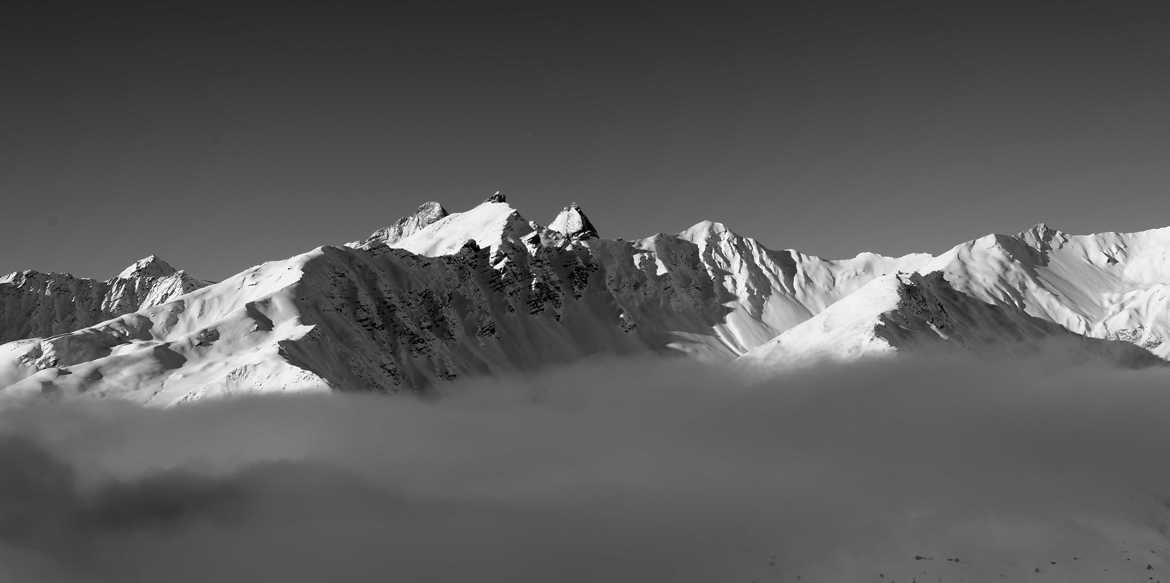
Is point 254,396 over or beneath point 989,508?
over

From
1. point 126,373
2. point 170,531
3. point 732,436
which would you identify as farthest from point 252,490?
point 732,436

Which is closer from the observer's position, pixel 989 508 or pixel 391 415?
pixel 989 508

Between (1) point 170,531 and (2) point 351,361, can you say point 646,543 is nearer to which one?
(1) point 170,531

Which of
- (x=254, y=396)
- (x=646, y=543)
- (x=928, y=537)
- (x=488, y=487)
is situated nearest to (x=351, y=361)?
(x=254, y=396)

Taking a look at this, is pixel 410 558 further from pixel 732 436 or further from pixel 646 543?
pixel 732 436

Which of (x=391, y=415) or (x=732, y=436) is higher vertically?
(x=391, y=415)

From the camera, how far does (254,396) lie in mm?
149000

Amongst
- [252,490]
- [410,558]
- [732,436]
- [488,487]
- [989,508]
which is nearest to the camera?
[410,558]

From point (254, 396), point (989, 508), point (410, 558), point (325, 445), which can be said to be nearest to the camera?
point (410, 558)

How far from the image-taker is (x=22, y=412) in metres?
136

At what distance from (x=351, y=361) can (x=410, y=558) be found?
116393 mm

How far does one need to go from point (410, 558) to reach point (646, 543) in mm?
26656

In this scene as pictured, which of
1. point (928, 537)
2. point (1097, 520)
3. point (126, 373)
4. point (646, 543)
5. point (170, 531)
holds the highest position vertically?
point (126, 373)

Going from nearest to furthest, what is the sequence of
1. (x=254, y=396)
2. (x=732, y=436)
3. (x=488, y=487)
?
(x=488, y=487)
(x=254, y=396)
(x=732, y=436)
